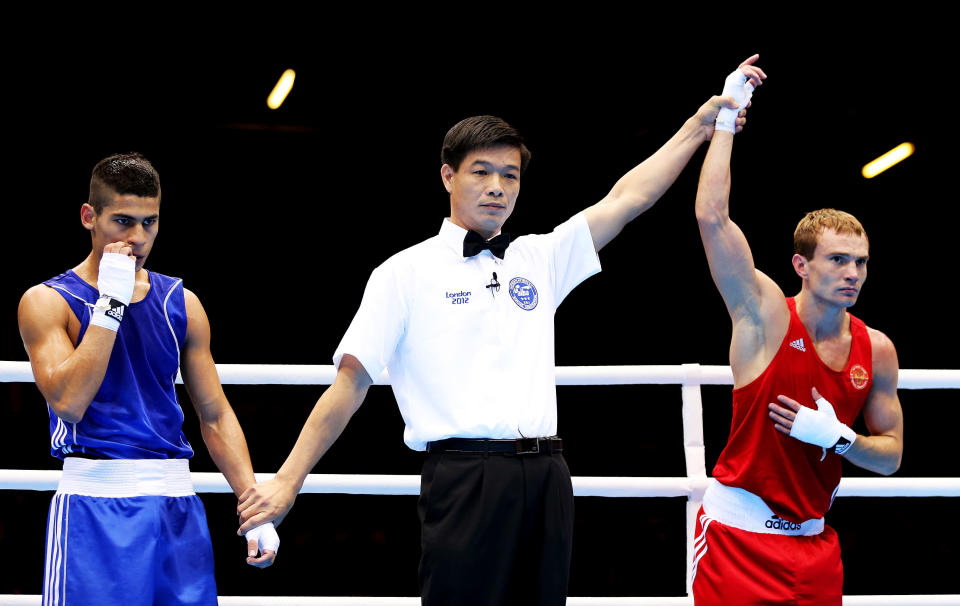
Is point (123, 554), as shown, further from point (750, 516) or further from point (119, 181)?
point (750, 516)

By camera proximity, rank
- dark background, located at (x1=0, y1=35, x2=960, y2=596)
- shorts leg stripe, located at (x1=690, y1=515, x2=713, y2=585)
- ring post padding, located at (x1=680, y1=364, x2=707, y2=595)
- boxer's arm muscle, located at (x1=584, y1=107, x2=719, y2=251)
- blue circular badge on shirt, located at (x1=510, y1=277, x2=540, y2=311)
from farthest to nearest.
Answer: dark background, located at (x1=0, y1=35, x2=960, y2=596) < ring post padding, located at (x1=680, y1=364, x2=707, y2=595) < shorts leg stripe, located at (x1=690, y1=515, x2=713, y2=585) < boxer's arm muscle, located at (x1=584, y1=107, x2=719, y2=251) < blue circular badge on shirt, located at (x1=510, y1=277, x2=540, y2=311)

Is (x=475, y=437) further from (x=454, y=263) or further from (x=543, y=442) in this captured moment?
(x=454, y=263)

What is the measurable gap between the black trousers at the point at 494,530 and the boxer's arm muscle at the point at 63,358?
2.52 ft

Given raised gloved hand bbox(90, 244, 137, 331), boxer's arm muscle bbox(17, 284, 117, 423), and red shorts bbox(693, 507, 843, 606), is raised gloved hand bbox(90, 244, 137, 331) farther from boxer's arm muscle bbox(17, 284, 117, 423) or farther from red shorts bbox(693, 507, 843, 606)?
red shorts bbox(693, 507, 843, 606)

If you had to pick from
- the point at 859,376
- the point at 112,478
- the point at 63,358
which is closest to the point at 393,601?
the point at 112,478

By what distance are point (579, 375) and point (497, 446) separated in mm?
823

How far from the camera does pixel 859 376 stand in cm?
298

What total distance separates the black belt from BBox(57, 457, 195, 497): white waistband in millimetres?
652

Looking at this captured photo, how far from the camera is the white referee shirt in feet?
7.84

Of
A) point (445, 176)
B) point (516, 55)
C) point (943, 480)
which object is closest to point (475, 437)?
A: point (445, 176)

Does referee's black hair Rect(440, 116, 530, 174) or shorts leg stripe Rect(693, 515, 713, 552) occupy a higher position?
referee's black hair Rect(440, 116, 530, 174)

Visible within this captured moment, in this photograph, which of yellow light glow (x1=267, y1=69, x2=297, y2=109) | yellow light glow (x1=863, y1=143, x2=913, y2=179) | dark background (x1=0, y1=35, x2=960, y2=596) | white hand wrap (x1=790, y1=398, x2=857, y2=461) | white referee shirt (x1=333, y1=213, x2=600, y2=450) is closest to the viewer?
white referee shirt (x1=333, y1=213, x2=600, y2=450)

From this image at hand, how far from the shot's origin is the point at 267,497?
7.88 ft

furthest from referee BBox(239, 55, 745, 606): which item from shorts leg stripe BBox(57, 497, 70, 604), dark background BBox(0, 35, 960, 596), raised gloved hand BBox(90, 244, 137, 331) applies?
dark background BBox(0, 35, 960, 596)
